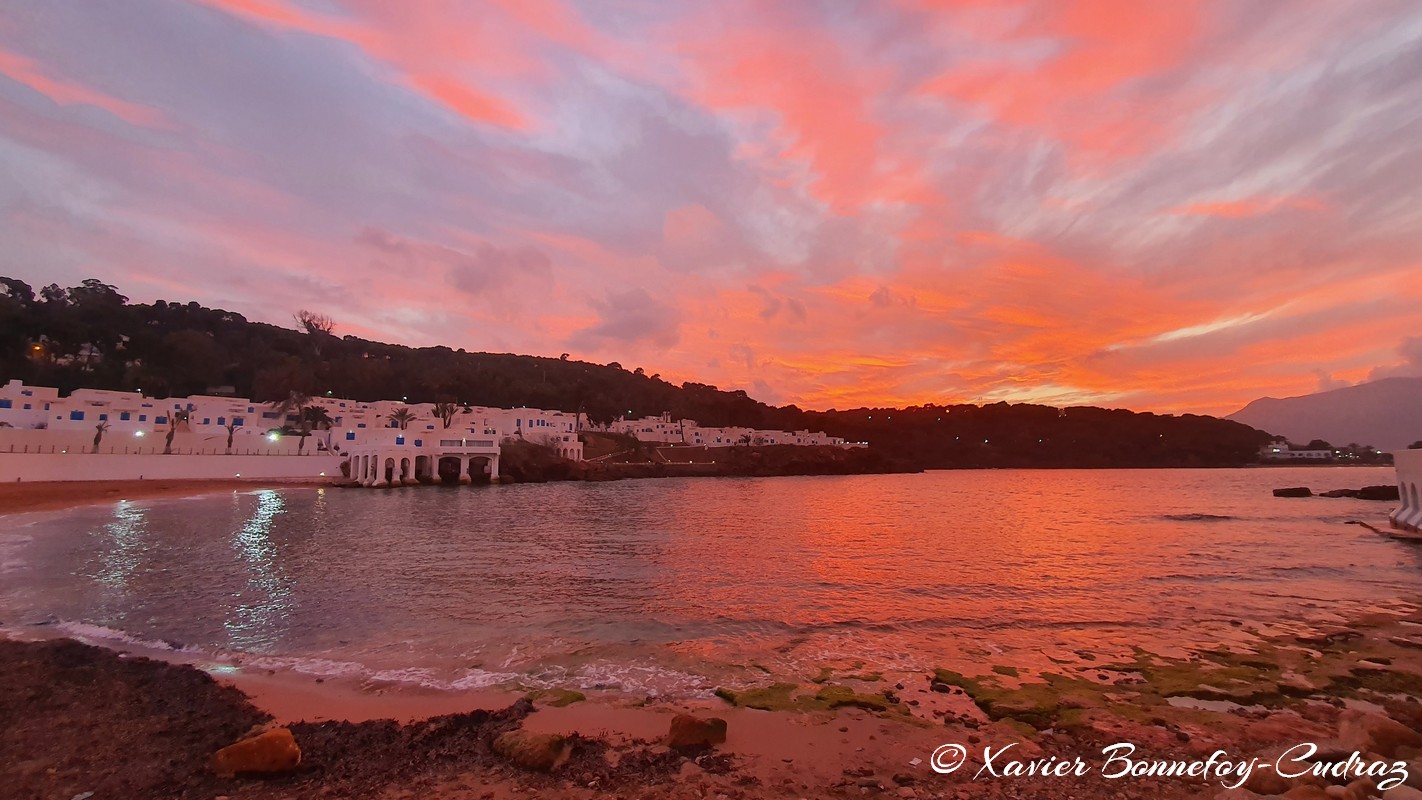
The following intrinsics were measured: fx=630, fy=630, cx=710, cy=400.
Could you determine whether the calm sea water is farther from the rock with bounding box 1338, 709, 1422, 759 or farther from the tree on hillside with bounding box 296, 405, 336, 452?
the tree on hillside with bounding box 296, 405, 336, 452

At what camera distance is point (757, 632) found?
47.2 ft

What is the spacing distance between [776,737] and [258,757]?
6.08 m

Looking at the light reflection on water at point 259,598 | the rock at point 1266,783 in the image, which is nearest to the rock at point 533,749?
the rock at point 1266,783

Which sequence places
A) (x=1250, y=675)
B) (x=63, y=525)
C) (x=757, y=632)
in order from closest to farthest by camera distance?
(x=1250, y=675) → (x=757, y=632) → (x=63, y=525)

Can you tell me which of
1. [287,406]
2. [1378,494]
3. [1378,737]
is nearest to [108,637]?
[1378,737]

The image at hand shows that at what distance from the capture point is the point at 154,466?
6159 centimetres

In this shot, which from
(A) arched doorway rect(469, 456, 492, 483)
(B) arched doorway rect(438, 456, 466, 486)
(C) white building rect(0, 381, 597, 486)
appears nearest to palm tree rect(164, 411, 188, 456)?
(C) white building rect(0, 381, 597, 486)

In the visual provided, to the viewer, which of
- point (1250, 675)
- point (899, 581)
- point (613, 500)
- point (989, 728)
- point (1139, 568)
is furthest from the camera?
point (613, 500)

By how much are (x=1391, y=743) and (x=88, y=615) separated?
2366 centimetres

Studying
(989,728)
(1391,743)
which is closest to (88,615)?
(989,728)

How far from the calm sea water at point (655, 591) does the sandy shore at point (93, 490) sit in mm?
7422

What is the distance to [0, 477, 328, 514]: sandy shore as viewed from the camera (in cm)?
4172

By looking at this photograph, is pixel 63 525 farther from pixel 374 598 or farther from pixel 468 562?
pixel 374 598

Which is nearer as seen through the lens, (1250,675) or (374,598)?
(1250,675)
